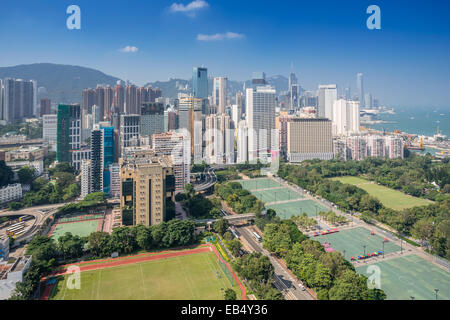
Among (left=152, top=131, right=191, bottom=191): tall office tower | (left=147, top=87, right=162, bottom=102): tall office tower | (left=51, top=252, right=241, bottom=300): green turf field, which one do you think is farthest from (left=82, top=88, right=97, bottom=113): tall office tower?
(left=51, top=252, right=241, bottom=300): green turf field

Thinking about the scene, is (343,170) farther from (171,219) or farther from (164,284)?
(164,284)

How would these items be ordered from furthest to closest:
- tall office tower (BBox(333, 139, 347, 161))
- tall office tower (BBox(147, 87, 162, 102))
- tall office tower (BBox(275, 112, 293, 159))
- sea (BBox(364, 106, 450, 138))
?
sea (BBox(364, 106, 450, 138)) → tall office tower (BBox(147, 87, 162, 102)) → tall office tower (BBox(275, 112, 293, 159)) → tall office tower (BBox(333, 139, 347, 161))

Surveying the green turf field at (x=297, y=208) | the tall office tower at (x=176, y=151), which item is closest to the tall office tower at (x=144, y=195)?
the tall office tower at (x=176, y=151)

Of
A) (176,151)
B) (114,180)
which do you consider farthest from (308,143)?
(114,180)

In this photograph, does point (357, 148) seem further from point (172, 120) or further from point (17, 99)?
point (17, 99)

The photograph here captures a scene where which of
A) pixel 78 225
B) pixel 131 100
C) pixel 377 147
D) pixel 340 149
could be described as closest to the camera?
pixel 78 225

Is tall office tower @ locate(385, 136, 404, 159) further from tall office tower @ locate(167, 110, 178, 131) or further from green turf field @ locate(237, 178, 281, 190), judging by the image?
tall office tower @ locate(167, 110, 178, 131)
